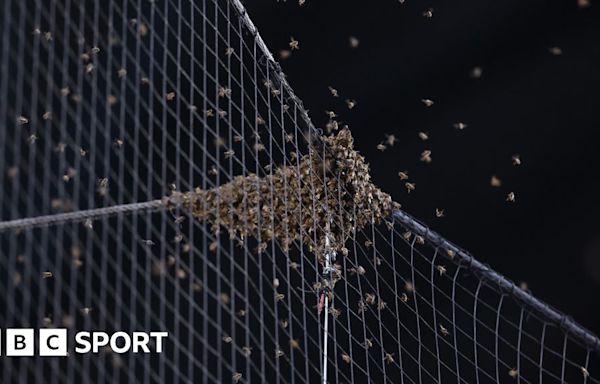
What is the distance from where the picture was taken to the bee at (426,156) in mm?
2642

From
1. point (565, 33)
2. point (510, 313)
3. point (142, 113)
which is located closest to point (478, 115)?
point (565, 33)

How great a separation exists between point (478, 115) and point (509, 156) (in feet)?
0.51

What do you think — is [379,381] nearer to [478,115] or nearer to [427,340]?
[427,340]

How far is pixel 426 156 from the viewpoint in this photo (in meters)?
2.67

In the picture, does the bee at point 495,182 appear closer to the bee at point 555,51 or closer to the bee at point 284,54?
the bee at point 555,51

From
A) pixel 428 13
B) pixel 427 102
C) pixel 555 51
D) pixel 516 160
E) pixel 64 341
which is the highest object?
pixel 428 13

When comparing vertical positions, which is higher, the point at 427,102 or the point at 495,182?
the point at 427,102

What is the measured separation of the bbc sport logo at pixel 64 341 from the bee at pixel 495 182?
1039 millimetres

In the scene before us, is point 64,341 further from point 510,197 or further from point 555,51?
point 555,51

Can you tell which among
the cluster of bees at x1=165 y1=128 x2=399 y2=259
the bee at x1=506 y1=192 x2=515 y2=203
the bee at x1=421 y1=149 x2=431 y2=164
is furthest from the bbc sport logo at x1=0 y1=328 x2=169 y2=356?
the bee at x1=506 y1=192 x2=515 y2=203

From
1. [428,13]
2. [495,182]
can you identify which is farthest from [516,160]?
[428,13]

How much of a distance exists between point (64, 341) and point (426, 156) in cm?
111

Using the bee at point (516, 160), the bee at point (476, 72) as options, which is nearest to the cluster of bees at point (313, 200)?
the bee at point (516, 160)

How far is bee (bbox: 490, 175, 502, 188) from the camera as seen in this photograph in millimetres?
2721
